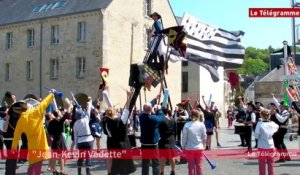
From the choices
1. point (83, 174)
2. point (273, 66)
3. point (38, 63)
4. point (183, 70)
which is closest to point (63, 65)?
point (38, 63)

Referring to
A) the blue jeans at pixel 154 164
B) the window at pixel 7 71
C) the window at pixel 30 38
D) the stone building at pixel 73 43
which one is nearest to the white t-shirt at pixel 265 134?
the blue jeans at pixel 154 164

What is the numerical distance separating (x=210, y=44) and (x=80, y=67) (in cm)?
2562

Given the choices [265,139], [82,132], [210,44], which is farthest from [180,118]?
[265,139]

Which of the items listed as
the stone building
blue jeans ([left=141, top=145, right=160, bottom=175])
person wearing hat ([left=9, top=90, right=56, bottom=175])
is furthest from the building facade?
person wearing hat ([left=9, top=90, right=56, bottom=175])

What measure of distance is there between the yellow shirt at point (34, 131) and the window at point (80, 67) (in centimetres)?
3130

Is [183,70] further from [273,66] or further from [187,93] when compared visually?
[273,66]

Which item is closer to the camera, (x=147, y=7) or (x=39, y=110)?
(x=39, y=110)

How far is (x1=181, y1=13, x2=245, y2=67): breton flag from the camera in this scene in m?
15.5

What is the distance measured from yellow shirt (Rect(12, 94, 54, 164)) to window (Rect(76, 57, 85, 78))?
3130 centimetres

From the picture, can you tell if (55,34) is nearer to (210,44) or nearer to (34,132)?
(210,44)

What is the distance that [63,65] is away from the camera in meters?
40.9

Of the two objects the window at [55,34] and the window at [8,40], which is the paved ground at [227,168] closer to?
the window at [55,34]

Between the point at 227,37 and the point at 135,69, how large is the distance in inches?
182

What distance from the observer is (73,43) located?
40.4m
